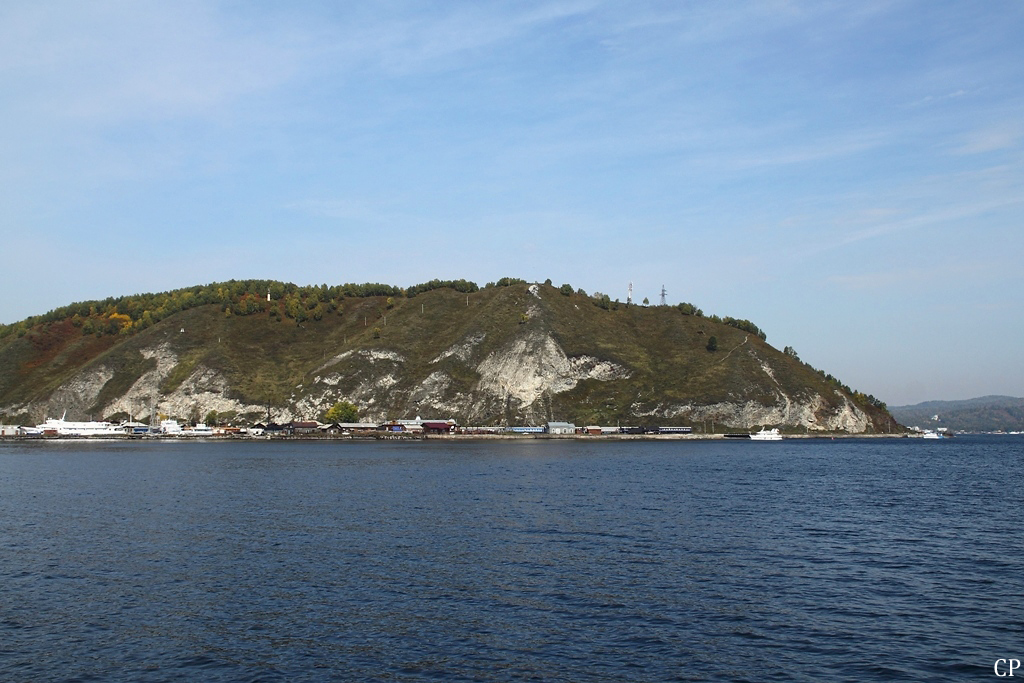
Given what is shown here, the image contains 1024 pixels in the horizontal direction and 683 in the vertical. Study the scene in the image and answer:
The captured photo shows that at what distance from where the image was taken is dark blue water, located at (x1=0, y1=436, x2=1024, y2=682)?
28219 mm

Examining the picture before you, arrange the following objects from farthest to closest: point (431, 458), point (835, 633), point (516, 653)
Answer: point (431, 458)
point (835, 633)
point (516, 653)

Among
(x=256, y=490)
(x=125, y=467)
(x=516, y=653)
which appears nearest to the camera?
(x=516, y=653)

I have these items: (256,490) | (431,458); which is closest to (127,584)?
(256,490)

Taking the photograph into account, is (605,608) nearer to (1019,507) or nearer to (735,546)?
(735,546)

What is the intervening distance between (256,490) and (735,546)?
172 ft

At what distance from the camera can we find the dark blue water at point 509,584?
92.6 feet

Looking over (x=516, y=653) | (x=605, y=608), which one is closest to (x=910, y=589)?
(x=605, y=608)

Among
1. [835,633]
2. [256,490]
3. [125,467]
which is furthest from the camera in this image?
[125,467]

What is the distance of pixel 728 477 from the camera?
97.2 meters

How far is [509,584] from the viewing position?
129 ft

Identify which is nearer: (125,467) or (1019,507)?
(1019,507)

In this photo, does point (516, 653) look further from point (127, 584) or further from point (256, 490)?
point (256, 490)

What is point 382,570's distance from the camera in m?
42.2

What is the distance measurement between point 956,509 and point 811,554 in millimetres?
27557
